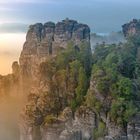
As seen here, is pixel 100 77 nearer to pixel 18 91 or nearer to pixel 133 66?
pixel 133 66

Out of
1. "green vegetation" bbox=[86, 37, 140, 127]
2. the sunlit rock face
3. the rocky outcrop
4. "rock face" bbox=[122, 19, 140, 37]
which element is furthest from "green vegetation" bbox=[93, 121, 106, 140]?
"rock face" bbox=[122, 19, 140, 37]

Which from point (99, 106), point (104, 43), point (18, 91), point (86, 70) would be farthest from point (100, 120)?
point (18, 91)

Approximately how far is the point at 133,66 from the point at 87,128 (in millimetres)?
2802

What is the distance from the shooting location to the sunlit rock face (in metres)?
28.2

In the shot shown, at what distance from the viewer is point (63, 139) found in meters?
23.7

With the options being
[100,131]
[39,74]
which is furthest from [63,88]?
[100,131]

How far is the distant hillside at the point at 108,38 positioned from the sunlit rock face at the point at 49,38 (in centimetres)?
99

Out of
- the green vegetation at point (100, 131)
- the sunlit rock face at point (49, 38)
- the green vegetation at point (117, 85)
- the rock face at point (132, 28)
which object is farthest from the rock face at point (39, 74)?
the rock face at point (132, 28)

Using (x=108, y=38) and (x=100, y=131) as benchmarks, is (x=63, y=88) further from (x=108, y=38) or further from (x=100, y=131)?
(x=108, y=38)

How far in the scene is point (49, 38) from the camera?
93.7 feet

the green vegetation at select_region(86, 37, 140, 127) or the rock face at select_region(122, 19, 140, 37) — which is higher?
the rock face at select_region(122, 19, 140, 37)

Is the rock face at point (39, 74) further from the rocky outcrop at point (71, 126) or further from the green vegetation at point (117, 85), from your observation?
the green vegetation at point (117, 85)

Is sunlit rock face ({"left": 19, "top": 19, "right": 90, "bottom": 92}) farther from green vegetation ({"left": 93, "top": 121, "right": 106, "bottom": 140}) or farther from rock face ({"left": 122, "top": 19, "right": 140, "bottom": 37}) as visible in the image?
green vegetation ({"left": 93, "top": 121, "right": 106, "bottom": 140})

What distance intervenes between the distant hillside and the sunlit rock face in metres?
0.99
